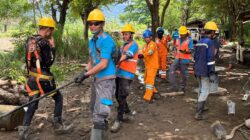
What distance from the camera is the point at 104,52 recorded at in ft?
15.7

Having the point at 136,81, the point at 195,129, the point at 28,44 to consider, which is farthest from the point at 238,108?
the point at 28,44

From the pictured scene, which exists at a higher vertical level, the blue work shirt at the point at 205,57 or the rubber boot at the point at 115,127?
the blue work shirt at the point at 205,57

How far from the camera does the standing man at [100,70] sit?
4812 millimetres

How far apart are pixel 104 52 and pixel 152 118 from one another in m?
2.85

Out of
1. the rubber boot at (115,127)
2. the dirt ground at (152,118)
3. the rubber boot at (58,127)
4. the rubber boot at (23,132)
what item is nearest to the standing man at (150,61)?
the dirt ground at (152,118)

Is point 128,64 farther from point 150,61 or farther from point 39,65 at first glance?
point 150,61

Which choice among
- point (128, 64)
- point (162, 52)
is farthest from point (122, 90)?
point (162, 52)

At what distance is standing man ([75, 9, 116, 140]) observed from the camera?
15.8ft

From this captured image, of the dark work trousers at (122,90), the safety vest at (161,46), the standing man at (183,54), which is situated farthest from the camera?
the safety vest at (161,46)

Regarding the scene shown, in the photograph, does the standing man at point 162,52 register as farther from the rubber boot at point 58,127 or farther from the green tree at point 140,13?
the green tree at point 140,13

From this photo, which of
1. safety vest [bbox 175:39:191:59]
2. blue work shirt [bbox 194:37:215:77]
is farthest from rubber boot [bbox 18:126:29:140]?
safety vest [bbox 175:39:191:59]

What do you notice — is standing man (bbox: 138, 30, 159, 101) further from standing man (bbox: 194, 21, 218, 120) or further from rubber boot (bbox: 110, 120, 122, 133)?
rubber boot (bbox: 110, 120, 122, 133)

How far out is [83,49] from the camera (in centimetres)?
1598

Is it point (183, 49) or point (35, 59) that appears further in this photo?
point (183, 49)
